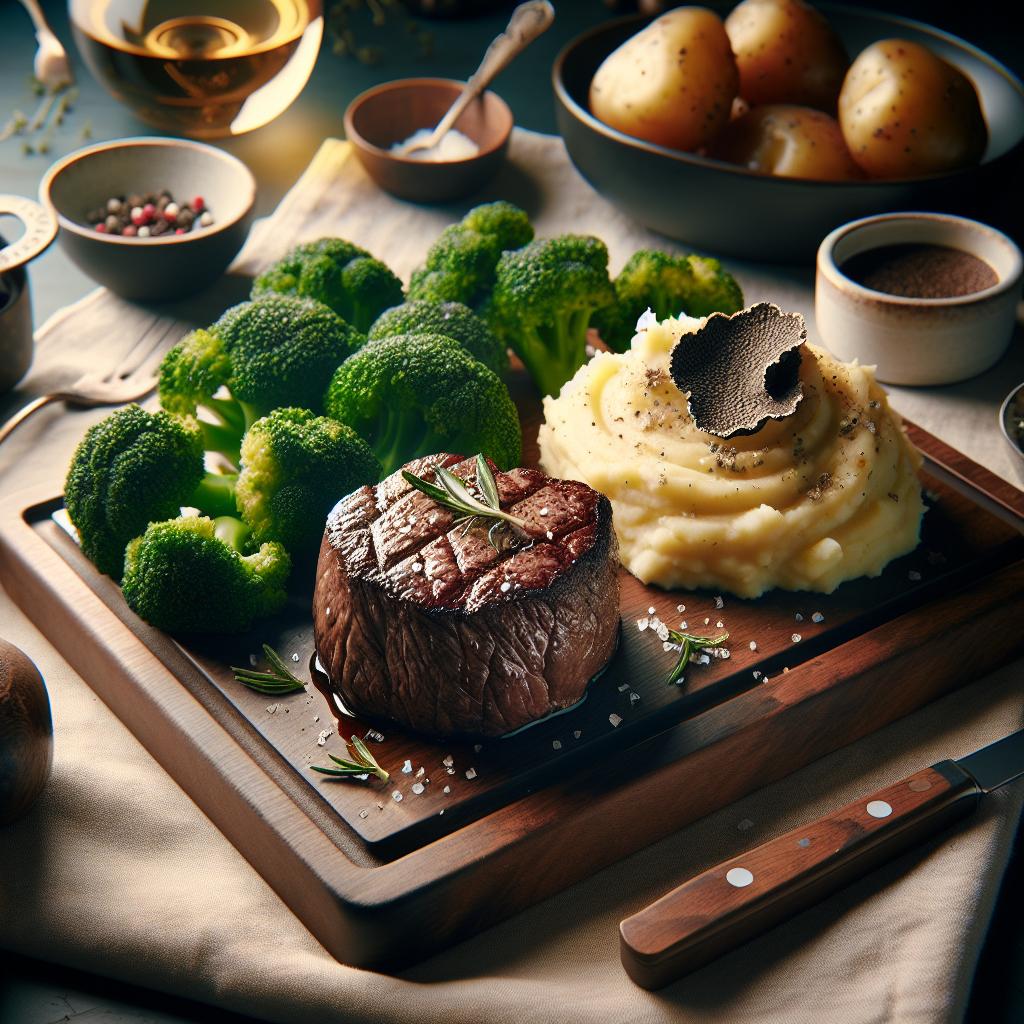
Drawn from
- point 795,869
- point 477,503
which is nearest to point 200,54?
point 477,503

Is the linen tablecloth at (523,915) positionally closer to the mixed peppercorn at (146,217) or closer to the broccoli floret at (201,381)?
the broccoli floret at (201,381)

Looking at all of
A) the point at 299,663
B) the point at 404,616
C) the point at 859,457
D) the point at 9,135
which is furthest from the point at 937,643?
the point at 9,135

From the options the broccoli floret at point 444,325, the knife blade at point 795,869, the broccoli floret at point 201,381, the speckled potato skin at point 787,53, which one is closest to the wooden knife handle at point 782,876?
the knife blade at point 795,869

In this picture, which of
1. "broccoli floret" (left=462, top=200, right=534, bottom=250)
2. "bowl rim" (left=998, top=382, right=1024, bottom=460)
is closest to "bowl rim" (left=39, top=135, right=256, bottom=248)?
"broccoli floret" (left=462, top=200, right=534, bottom=250)

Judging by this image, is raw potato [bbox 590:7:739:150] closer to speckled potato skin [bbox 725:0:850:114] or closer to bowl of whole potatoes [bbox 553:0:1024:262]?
bowl of whole potatoes [bbox 553:0:1024:262]

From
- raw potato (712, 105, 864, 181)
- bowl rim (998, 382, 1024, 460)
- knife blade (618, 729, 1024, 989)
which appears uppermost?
raw potato (712, 105, 864, 181)

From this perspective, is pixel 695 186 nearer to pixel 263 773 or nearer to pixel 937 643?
pixel 937 643
